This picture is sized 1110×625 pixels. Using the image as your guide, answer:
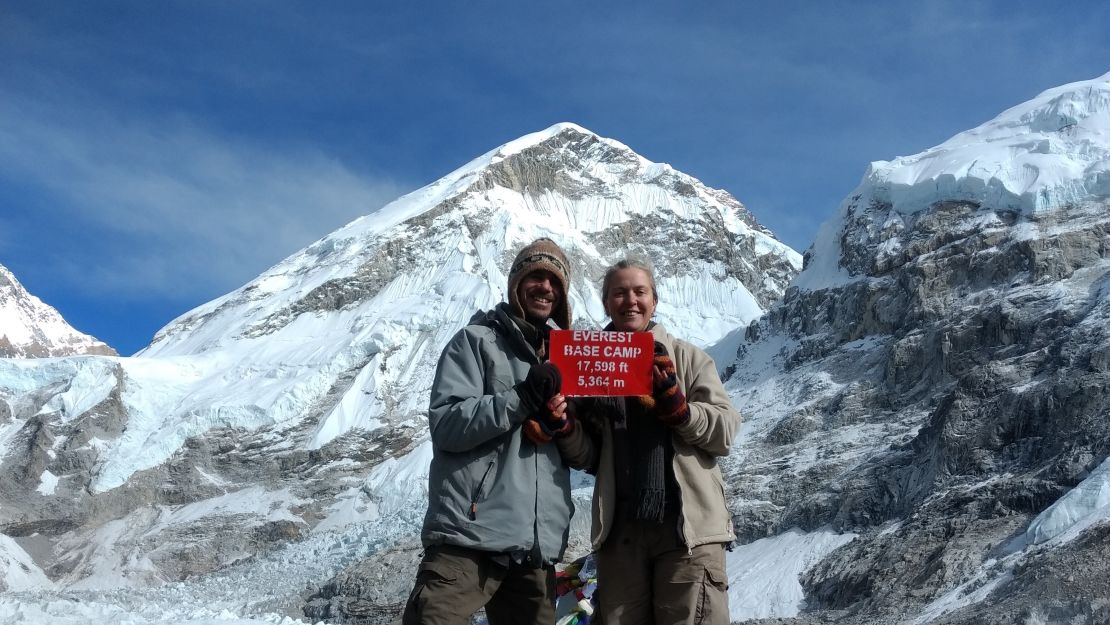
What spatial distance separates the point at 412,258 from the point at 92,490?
35369 mm

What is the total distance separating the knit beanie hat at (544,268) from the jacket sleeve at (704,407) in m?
0.61

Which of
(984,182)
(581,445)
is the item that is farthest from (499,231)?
(581,445)

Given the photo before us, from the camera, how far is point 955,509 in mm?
32406

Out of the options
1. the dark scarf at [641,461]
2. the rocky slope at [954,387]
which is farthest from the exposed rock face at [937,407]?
the dark scarf at [641,461]

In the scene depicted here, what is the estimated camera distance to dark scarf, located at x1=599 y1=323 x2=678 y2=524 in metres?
4.42

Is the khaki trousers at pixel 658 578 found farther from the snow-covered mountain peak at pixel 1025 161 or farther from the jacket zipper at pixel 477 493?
the snow-covered mountain peak at pixel 1025 161

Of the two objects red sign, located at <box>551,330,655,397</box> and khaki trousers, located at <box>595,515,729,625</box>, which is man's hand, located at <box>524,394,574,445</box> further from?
khaki trousers, located at <box>595,515,729,625</box>

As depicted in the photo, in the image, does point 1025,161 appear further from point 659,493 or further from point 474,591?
point 474,591

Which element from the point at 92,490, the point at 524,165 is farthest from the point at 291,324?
the point at 524,165

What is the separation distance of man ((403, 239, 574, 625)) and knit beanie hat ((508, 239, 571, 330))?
0.02m

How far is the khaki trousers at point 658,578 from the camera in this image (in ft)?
14.2

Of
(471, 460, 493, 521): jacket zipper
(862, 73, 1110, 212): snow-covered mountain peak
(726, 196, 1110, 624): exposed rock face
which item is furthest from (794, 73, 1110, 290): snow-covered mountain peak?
(471, 460, 493, 521): jacket zipper

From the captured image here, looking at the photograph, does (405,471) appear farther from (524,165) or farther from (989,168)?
(524,165)

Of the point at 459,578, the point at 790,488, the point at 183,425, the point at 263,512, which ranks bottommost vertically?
the point at 459,578
